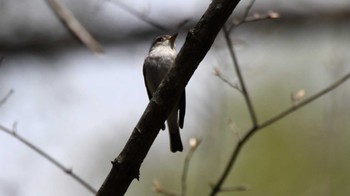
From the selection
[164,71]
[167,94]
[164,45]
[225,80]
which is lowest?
[167,94]

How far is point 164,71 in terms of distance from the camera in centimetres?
502

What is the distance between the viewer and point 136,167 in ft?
11.4

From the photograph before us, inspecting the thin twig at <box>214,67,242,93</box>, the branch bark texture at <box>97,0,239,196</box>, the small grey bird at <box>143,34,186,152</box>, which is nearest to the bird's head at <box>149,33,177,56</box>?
the small grey bird at <box>143,34,186,152</box>

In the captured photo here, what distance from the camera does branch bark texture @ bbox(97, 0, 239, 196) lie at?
3.25 metres

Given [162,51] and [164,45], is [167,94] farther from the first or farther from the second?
[164,45]

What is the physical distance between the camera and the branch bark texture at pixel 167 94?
3.25m

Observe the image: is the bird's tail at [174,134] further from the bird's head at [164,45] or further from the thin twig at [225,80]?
the thin twig at [225,80]

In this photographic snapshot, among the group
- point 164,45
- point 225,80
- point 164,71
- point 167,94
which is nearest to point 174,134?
point 164,71

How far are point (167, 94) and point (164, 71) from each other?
1631 mm

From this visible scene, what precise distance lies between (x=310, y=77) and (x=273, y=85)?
2.46 m

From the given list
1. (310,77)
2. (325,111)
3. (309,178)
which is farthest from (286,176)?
(325,111)

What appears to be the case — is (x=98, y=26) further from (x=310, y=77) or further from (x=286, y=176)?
(x=286, y=176)

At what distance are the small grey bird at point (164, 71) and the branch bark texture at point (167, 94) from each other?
1456 millimetres

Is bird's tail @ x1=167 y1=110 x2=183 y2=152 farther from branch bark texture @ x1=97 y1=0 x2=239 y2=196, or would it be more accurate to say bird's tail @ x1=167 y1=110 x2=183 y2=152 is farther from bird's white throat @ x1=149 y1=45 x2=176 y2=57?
branch bark texture @ x1=97 y1=0 x2=239 y2=196
